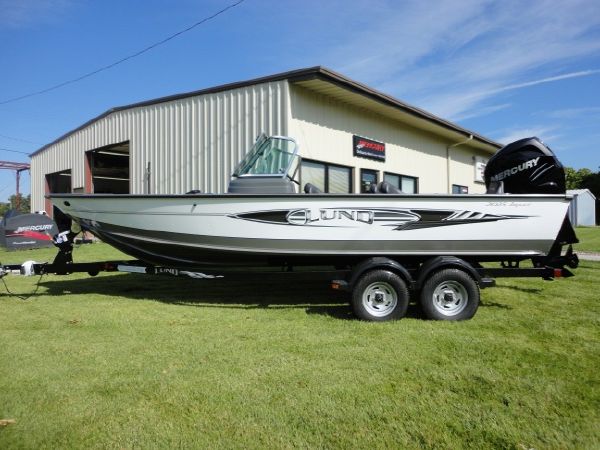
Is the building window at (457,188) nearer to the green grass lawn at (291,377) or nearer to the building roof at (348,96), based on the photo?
the building roof at (348,96)

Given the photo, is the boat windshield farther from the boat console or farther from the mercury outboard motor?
the mercury outboard motor

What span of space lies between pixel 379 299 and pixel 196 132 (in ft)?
24.9

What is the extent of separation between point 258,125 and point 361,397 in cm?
743

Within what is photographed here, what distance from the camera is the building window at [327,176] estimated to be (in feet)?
32.1

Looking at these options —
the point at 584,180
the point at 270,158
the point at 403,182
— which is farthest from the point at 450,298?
the point at 584,180

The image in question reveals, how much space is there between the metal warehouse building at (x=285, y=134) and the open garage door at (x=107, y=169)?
0.08m

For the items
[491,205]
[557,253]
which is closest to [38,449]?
[491,205]

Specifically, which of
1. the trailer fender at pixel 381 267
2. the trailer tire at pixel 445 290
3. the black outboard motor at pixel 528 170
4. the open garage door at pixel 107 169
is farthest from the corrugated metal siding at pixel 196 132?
the trailer tire at pixel 445 290

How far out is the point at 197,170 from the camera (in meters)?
10.8

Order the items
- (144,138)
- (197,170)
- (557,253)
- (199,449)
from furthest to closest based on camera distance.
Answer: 1. (144,138)
2. (197,170)
3. (557,253)
4. (199,449)

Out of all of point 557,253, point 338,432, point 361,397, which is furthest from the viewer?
point 557,253

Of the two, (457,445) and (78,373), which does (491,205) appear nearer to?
(457,445)

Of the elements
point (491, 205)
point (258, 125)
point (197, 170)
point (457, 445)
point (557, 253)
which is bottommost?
point (457, 445)

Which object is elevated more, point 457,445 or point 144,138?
point 144,138
